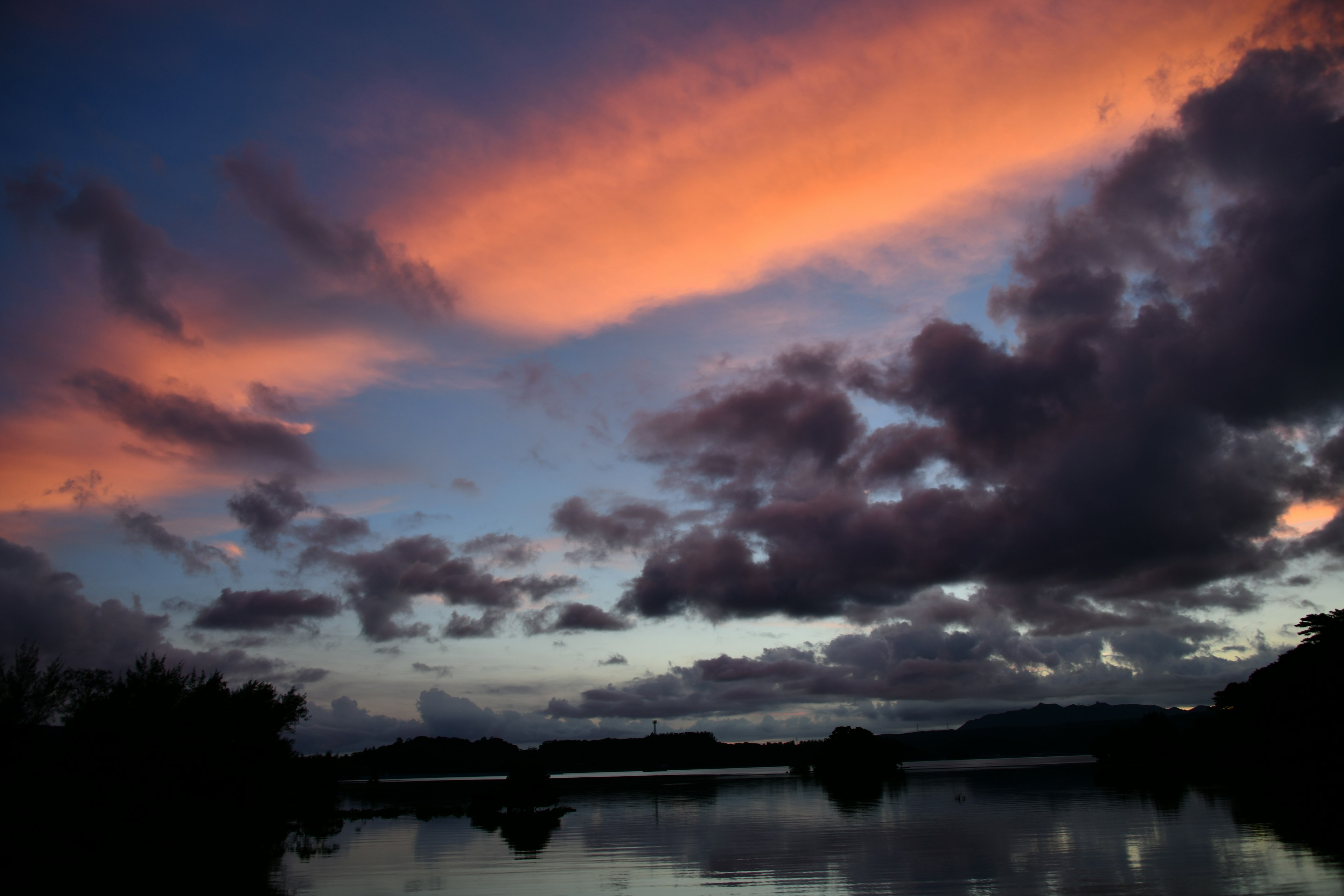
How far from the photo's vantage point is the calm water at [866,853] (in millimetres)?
45938

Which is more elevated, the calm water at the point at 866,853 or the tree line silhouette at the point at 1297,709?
the tree line silhouette at the point at 1297,709

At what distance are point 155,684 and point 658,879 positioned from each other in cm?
5626

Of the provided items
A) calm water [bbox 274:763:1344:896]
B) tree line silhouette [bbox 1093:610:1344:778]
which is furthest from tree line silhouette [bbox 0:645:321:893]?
tree line silhouette [bbox 1093:610:1344:778]

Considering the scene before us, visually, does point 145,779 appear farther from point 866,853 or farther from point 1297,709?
point 1297,709

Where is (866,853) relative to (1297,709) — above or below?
below

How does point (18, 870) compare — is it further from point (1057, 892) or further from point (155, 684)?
point (1057, 892)

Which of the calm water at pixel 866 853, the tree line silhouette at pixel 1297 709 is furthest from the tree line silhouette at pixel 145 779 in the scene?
the tree line silhouette at pixel 1297 709

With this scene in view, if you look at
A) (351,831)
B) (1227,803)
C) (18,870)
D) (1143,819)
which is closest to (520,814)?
(351,831)

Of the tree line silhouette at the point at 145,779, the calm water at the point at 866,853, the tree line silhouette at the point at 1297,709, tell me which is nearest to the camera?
the calm water at the point at 866,853

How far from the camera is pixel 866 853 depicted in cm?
6134

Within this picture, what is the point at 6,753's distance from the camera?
191ft

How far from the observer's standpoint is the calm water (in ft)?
151

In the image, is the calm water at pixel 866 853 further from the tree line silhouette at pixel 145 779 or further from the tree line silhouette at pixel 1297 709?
the tree line silhouette at pixel 1297 709

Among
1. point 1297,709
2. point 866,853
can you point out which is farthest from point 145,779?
point 1297,709
